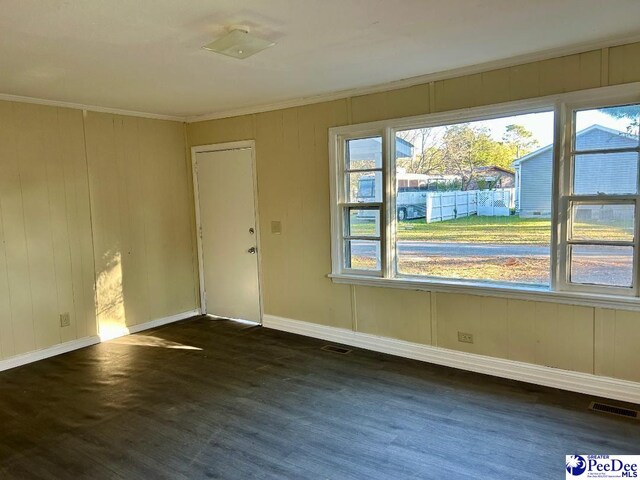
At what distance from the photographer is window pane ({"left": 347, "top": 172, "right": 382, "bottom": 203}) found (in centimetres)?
404

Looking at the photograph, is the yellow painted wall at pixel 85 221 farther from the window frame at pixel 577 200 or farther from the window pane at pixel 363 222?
the window frame at pixel 577 200

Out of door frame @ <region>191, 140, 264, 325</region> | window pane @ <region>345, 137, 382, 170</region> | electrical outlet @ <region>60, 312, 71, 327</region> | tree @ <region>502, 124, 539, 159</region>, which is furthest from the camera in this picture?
door frame @ <region>191, 140, 264, 325</region>

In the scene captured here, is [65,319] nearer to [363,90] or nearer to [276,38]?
[276,38]

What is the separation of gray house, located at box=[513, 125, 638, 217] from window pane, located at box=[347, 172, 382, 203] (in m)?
1.18

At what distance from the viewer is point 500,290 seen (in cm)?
340

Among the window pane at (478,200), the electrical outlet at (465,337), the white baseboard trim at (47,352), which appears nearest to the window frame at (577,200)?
the window pane at (478,200)

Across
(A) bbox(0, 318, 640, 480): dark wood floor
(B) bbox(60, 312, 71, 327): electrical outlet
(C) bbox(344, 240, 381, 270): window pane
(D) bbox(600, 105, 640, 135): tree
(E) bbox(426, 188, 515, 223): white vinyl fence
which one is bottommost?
(A) bbox(0, 318, 640, 480): dark wood floor

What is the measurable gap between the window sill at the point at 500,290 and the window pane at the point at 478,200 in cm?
11

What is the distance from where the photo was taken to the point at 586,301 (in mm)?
3066

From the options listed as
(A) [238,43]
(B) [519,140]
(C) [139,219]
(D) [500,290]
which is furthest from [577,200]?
(C) [139,219]

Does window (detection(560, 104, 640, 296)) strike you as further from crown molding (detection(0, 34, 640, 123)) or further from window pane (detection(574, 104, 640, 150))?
crown molding (detection(0, 34, 640, 123))

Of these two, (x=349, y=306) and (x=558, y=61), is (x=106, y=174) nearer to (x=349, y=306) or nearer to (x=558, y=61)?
(x=349, y=306)

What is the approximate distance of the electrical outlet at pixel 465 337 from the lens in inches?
141

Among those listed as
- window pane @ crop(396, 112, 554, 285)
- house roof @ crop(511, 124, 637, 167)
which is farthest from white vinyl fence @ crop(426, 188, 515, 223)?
house roof @ crop(511, 124, 637, 167)
